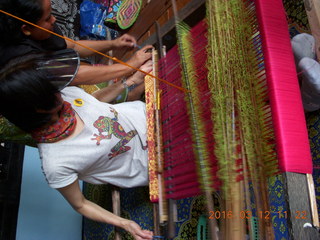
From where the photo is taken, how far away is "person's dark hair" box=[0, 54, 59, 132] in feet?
3.17

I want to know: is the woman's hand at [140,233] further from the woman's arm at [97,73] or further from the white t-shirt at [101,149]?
the woman's arm at [97,73]

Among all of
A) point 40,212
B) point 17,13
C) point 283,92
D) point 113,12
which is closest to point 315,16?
point 283,92

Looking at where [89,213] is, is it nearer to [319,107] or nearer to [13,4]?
[13,4]

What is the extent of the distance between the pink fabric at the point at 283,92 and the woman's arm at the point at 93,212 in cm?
69

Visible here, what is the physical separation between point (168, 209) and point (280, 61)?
2.19ft

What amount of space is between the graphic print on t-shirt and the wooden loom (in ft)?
1.20

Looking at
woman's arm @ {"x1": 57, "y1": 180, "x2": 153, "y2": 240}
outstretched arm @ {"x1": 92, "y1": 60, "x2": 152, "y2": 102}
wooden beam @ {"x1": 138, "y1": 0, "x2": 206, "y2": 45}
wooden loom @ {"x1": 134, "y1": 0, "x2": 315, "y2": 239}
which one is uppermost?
wooden beam @ {"x1": 138, "y1": 0, "x2": 206, "y2": 45}

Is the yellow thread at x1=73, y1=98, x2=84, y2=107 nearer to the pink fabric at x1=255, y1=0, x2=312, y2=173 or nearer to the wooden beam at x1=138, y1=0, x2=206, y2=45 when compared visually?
the wooden beam at x1=138, y1=0, x2=206, y2=45

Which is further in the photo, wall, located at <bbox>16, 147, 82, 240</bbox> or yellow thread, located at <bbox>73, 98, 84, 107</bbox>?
wall, located at <bbox>16, 147, 82, 240</bbox>

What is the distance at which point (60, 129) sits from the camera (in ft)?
3.94

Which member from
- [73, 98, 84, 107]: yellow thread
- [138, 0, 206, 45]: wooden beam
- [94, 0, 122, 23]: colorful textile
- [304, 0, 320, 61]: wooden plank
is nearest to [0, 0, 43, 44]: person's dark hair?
[73, 98, 84, 107]: yellow thread

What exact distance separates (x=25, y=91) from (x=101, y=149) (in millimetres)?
437

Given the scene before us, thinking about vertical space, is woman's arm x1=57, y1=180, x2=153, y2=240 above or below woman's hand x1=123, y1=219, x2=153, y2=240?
above

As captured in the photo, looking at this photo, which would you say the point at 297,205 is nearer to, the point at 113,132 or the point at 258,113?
the point at 258,113
